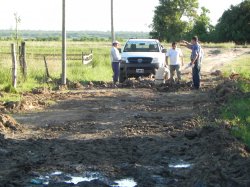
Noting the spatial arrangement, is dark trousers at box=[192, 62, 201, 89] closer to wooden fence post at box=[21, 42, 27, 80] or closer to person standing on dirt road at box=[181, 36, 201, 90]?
person standing on dirt road at box=[181, 36, 201, 90]

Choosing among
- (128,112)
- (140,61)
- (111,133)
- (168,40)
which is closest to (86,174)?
(111,133)

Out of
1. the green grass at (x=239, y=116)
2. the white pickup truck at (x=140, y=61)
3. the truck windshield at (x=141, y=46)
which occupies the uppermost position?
the truck windshield at (x=141, y=46)

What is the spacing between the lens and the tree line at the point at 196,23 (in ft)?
265

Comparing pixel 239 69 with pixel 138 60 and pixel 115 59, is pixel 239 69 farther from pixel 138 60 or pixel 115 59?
pixel 115 59

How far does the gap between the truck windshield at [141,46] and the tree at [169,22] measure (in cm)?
6554

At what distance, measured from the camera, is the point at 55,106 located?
55.2 ft

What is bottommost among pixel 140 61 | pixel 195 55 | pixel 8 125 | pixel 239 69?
pixel 239 69

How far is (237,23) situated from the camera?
79875mm

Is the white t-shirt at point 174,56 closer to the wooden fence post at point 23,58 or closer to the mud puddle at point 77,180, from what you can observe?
the wooden fence post at point 23,58

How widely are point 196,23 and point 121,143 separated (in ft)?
287

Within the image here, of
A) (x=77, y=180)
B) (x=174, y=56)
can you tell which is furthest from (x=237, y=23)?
(x=77, y=180)

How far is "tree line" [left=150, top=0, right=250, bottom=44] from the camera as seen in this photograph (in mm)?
80750

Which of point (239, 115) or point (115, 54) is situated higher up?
point (115, 54)

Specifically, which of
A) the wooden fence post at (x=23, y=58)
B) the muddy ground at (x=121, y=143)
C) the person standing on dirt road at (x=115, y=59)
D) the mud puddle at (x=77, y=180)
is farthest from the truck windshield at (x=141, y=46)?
the mud puddle at (x=77, y=180)
